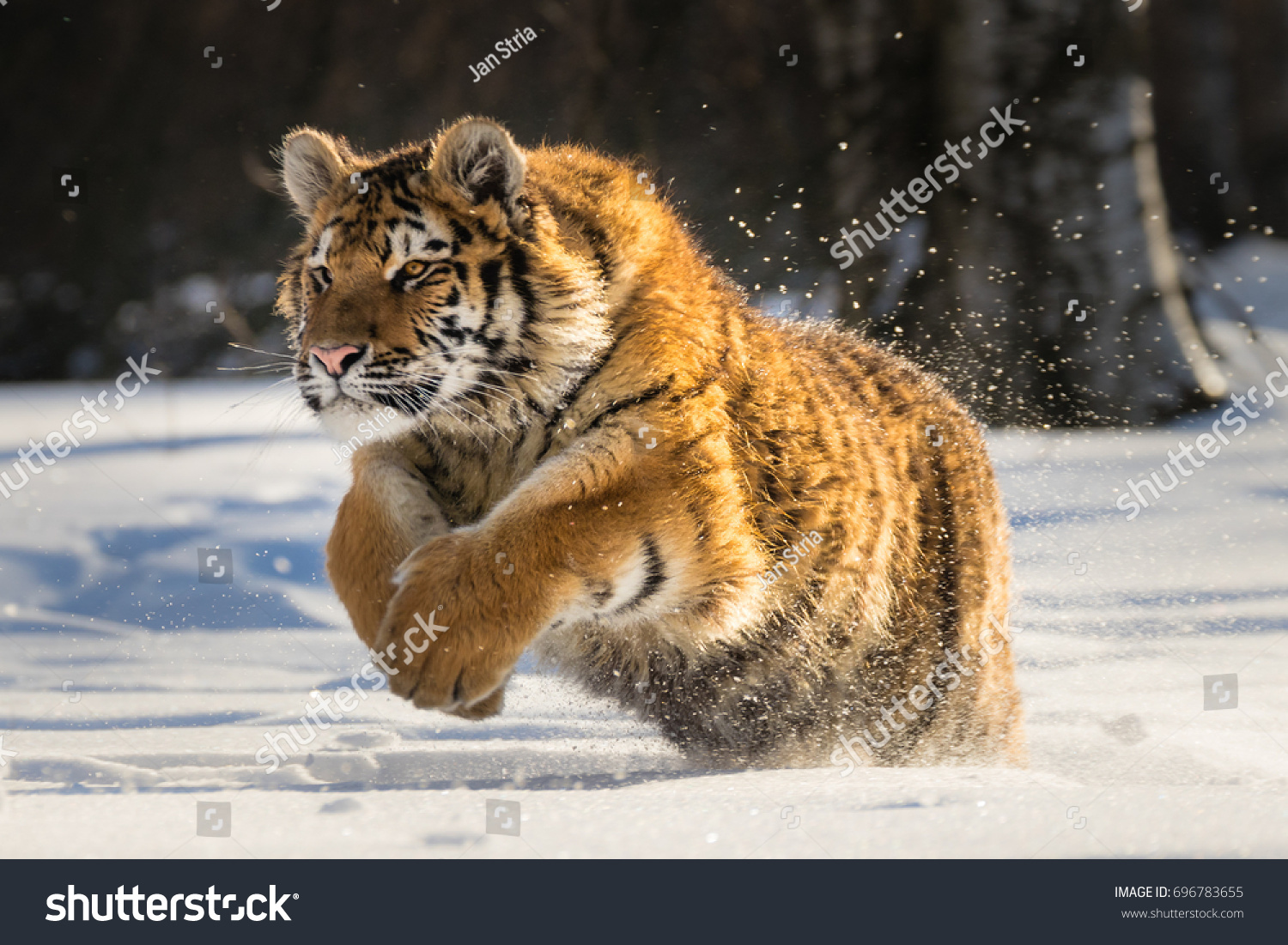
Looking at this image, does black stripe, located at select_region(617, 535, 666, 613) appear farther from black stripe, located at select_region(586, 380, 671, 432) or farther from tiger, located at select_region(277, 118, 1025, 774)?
black stripe, located at select_region(586, 380, 671, 432)

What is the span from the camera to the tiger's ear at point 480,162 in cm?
178

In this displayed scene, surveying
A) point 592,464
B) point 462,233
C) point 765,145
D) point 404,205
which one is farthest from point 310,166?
point 765,145

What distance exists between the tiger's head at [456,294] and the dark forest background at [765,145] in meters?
0.46

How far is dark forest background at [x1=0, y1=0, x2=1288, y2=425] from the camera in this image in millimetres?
4520

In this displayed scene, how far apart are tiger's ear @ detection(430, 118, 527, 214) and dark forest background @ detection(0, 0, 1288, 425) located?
46cm

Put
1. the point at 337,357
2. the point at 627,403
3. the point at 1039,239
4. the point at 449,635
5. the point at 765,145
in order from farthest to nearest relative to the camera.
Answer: the point at 765,145
the point at 1039,239
the point at 627,403
the point at 337,357
the point at 449,635

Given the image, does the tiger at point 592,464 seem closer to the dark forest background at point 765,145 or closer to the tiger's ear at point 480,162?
the tiger's ear at point 480,162

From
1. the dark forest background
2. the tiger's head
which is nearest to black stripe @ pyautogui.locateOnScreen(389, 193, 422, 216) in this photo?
the tiger's head

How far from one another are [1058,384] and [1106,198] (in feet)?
3.11

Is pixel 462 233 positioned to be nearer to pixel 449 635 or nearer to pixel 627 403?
pixel 627 403

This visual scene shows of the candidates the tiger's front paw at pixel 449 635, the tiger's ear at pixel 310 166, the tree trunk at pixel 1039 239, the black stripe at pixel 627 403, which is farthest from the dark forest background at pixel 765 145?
the tiger's front paw at pixel 449 635

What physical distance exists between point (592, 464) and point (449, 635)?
367 mm

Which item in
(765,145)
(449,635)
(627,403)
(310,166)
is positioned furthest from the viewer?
(765,145)

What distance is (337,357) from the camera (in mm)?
1699
